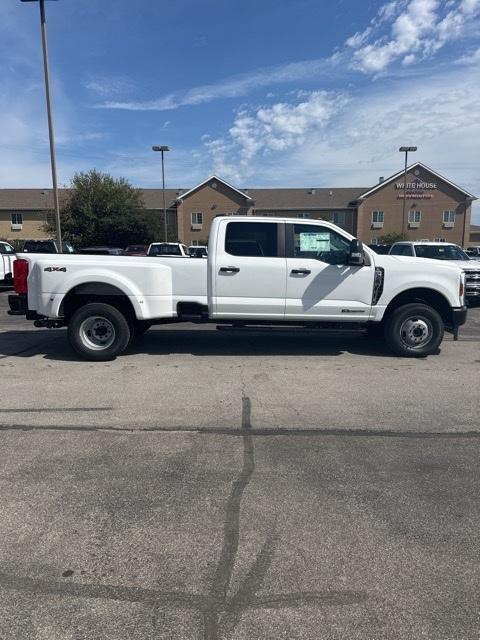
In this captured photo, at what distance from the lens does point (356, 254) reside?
749 cm

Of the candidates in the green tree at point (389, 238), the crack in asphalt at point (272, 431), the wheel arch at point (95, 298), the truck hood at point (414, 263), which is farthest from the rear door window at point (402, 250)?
the green tree at point (389, 238)

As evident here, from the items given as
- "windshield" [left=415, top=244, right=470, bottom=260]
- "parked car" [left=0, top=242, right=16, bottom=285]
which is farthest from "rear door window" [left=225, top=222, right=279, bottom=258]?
"parked car" [left=0, top=242, right=16, bottom=285]

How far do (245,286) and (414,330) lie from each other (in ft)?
9.05

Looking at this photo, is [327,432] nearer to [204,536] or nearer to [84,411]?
[204,536]

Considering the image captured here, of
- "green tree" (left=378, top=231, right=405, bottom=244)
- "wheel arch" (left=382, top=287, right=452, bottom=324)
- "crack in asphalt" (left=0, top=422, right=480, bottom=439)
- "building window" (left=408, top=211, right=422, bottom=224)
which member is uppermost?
"building window" (left=408, top=211, right=422, bottom=224)

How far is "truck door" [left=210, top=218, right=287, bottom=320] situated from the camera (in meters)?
7.66

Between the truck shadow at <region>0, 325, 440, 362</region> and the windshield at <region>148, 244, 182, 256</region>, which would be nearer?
the truck shadow at <region>0, 325, 440, 362</region>

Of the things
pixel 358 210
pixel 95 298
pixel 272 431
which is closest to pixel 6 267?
pixel 95 298

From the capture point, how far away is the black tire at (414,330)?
789cm

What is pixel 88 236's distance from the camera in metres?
40.9

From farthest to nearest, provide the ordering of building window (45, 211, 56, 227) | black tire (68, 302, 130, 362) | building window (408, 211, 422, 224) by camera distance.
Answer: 1. building window (408, 211, 422, 224)
2. building window (45, 211, 56, 227)
3. black tire (68, 302, 130, 362)

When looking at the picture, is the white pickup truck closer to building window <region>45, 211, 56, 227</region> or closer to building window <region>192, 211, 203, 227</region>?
building window <region>45, 211, 56, 227</region>

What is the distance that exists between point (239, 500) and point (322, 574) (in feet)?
3.04

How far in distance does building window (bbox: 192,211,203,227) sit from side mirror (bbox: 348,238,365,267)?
180ft
